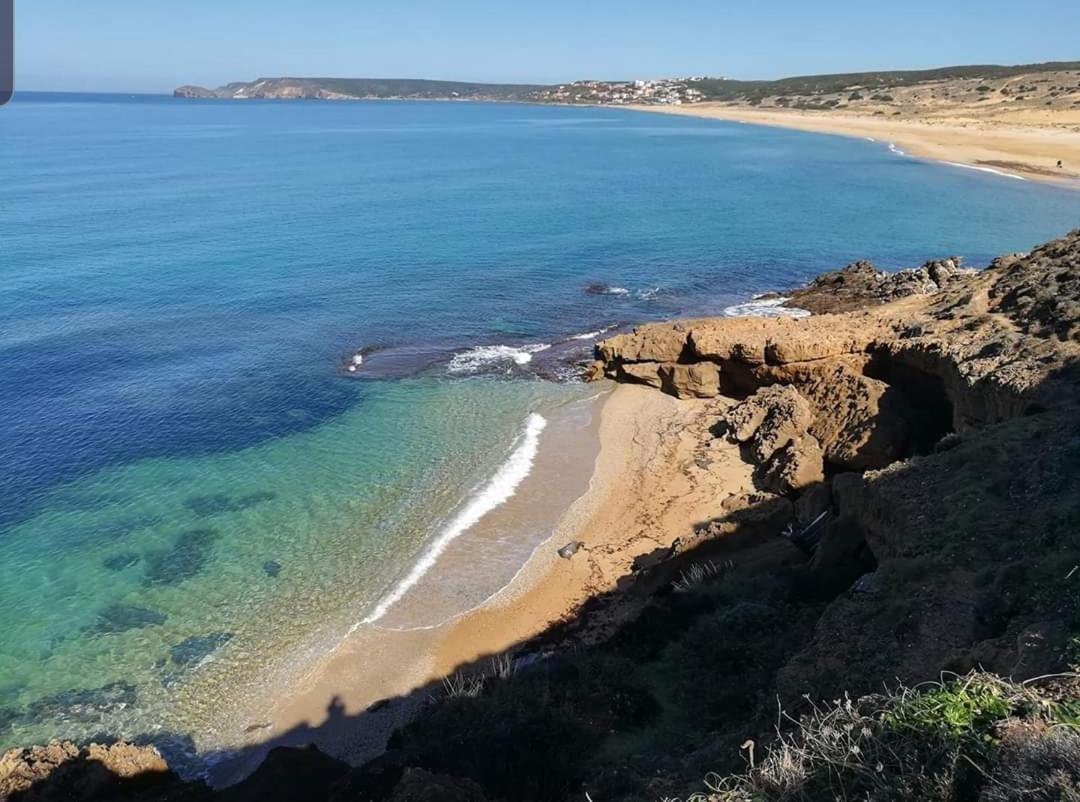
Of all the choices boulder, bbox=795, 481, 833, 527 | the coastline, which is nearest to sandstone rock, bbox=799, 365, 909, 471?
boulder, bbox=795, 481, 833, 527

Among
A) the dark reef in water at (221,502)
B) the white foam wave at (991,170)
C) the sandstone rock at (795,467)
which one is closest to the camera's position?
the sandstone rock at (795,467)

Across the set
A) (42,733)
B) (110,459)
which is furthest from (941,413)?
(110,459)

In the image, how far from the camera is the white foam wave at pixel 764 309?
114 feet

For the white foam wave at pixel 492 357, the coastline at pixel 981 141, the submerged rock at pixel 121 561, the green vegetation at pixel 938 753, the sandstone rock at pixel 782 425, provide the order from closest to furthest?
the green vegetation at pixel 938 753, the submerged rock at pixel 121 561, the sandstone rock at pixel 782 425, the white foam wave at pixel 492 357, the coastline at pixel 981 141

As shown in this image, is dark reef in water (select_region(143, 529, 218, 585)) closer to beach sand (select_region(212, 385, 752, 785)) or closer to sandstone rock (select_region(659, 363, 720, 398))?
beach sand (select_region(212, 385, 752, 785))

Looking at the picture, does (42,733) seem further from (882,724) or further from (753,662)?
(882,724)

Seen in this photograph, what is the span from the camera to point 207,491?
21.4 metres

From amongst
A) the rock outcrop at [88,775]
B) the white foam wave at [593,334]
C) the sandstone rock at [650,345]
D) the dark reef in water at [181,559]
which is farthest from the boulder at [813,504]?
the white foam wave at [593,334]

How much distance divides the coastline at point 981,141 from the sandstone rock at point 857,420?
195 feet

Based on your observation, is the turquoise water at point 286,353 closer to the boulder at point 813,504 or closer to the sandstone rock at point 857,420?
the boulder at point 813,504

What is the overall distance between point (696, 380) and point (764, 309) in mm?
11260

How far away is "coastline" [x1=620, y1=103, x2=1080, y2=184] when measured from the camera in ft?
250

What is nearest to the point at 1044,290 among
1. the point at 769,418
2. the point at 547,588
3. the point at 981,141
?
the point at 769,418

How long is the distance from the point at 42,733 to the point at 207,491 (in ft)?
27.4
